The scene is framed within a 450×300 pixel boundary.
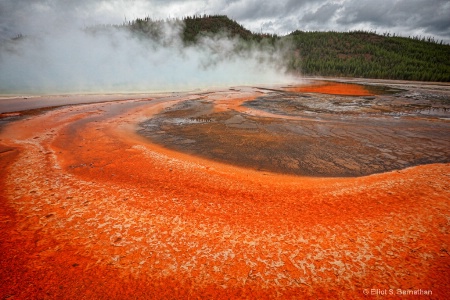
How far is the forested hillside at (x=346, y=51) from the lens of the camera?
119 ft

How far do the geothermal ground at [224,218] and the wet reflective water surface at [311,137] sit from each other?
0.06 metres

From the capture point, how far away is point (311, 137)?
211 inches

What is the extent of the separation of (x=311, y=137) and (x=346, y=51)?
57608 mm

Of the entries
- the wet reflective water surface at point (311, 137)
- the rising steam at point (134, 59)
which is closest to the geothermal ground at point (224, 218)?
the wet reflective water surface at point (311, 137)

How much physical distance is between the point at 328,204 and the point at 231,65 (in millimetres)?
40855

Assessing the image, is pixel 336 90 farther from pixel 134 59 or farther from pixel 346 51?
pixel 346 51

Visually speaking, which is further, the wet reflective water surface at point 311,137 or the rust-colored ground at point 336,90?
the rust-colored ground at point 336,90

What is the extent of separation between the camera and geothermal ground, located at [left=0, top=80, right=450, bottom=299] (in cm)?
168

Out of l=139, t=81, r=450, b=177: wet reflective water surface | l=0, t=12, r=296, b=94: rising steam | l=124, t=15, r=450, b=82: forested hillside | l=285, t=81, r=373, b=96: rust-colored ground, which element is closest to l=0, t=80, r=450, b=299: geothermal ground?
l=139, t=81, r=450, b=177: wet reflective water surface

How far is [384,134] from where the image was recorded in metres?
5.55

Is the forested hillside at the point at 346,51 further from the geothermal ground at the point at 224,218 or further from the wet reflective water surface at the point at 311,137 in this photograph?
the geothermal ground at the point at 224,218

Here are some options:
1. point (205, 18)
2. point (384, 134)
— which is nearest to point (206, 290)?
point (384, 134)

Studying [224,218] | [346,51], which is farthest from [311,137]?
[346,51]

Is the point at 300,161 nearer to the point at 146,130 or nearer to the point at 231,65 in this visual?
the point at 146,130
